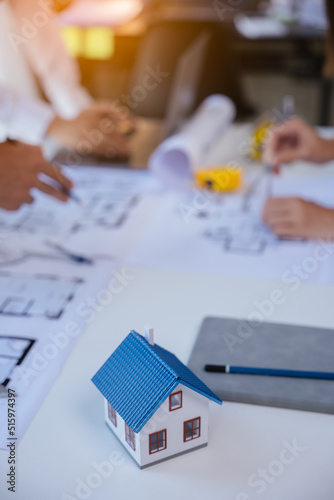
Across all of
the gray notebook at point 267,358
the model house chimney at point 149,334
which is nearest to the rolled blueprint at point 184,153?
the gray notebook at point 267,358

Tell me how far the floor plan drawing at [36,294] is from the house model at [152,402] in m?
0.26

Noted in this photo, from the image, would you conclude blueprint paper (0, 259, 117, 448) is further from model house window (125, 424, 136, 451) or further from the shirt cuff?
the shirt cuff

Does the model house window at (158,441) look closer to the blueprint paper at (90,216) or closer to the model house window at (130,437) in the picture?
the model house window at (130,437)

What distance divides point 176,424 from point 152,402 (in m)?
0.04

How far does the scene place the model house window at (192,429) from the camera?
630mm

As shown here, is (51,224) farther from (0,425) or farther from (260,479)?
(260,479)

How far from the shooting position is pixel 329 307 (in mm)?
901

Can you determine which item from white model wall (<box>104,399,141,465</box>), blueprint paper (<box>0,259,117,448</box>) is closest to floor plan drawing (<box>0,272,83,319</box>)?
blueprint paper (<box>0,259,117,448</box>)

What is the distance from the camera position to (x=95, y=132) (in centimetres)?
144

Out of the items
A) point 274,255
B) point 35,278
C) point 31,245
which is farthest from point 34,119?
point 274,255

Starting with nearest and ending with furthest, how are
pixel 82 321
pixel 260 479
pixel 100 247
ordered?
1. pixel 260 479
2. pixel 82 321
3. pixel 100 247

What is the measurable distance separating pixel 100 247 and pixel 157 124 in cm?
67

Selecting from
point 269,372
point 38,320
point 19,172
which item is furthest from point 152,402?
point 19,172

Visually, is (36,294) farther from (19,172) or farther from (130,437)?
(130,437)
